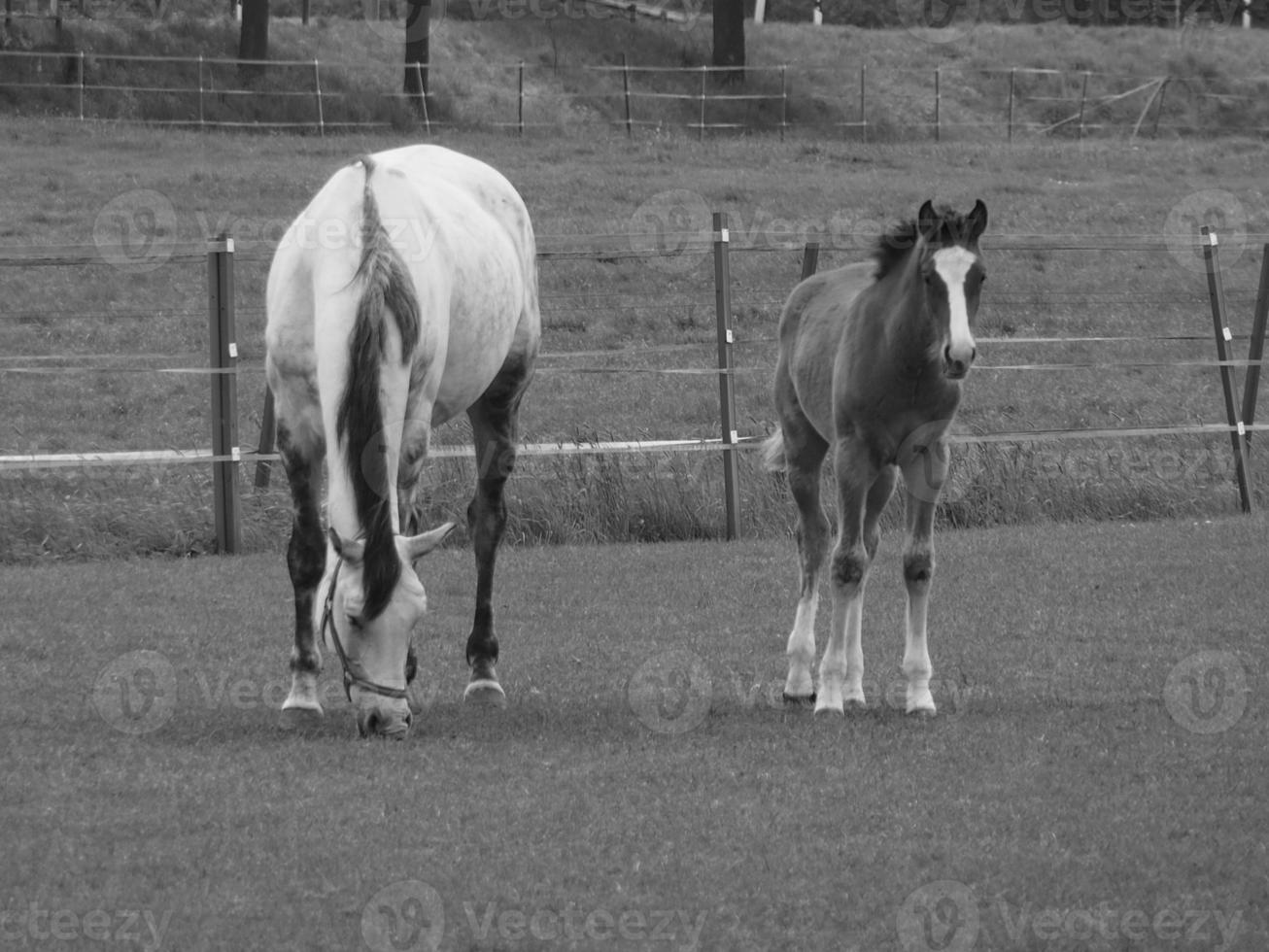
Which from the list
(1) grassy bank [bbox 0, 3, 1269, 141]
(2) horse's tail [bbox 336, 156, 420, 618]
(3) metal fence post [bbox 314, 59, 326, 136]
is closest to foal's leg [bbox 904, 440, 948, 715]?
(2) horse's tail [bbox 336, 156, 420, 618]

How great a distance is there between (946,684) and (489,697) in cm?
203

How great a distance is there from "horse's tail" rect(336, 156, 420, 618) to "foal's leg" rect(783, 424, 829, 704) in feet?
6.65

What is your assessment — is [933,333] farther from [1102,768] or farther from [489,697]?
[489,697]

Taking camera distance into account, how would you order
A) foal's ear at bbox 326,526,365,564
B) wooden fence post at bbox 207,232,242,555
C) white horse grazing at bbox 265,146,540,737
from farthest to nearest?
wooden fence post at bbox 207,232,242,555
white horse grazing at bbox 265,146,540,737
foal's ear at bbox 326,526,365,564

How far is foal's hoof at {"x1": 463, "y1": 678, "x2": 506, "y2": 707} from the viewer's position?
7.45 metres

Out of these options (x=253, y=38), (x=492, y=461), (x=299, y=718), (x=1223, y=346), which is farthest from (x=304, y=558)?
(x=253, y=38)

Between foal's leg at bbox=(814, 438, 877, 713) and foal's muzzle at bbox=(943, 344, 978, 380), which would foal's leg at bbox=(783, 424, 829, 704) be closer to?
foal's leg at bbox=(814, 438, 877, 713)

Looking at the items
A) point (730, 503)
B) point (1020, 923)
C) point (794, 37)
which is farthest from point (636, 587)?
point (794, 37)

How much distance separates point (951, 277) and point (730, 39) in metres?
31.3

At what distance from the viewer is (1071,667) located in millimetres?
8109

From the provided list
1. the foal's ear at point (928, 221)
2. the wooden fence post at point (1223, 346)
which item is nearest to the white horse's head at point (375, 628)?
the foal's ear at point (928, 221)

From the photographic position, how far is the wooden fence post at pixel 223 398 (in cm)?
1176

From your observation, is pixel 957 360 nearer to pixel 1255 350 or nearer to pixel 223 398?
pixel 223 398

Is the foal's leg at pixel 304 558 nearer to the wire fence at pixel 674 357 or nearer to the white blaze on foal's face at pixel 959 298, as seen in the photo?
the white blaze on foal's face at pixel 959 298
